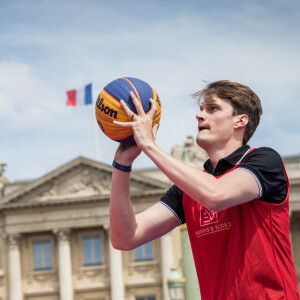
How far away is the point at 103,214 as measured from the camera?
54.1m

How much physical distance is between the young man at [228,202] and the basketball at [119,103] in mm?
79

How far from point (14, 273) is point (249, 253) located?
49.9m

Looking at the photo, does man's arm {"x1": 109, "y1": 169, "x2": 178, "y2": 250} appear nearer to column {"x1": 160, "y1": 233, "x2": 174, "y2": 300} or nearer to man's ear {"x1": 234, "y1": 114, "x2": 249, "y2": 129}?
man's ear {"x1": 234, "y1": 114, "x2": 249, "y2": 129}

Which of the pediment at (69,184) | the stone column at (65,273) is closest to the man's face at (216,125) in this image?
the stone column at (65,273)

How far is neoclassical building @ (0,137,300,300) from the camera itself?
52.8 meters

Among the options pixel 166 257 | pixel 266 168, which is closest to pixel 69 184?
pixel 166 257

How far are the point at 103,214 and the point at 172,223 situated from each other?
4951 cm

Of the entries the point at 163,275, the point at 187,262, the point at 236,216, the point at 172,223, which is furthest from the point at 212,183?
the point at 163,275

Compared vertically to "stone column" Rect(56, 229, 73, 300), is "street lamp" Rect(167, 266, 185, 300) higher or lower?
lower

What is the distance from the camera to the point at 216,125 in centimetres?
445

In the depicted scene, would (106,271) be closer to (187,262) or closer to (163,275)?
(163,275)

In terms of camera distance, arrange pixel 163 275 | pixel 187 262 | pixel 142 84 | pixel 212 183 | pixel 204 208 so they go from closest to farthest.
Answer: pixel 212 183
pixel 204 208
pixel 142 84
pixel 187 262
pixel 163 275

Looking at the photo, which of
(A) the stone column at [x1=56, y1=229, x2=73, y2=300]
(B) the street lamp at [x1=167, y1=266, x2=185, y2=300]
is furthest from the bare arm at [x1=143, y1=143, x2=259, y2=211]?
(A) the stone column at [x1=56, y1=229, x2=73, y2=300]

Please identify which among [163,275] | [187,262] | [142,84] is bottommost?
[142,84]
